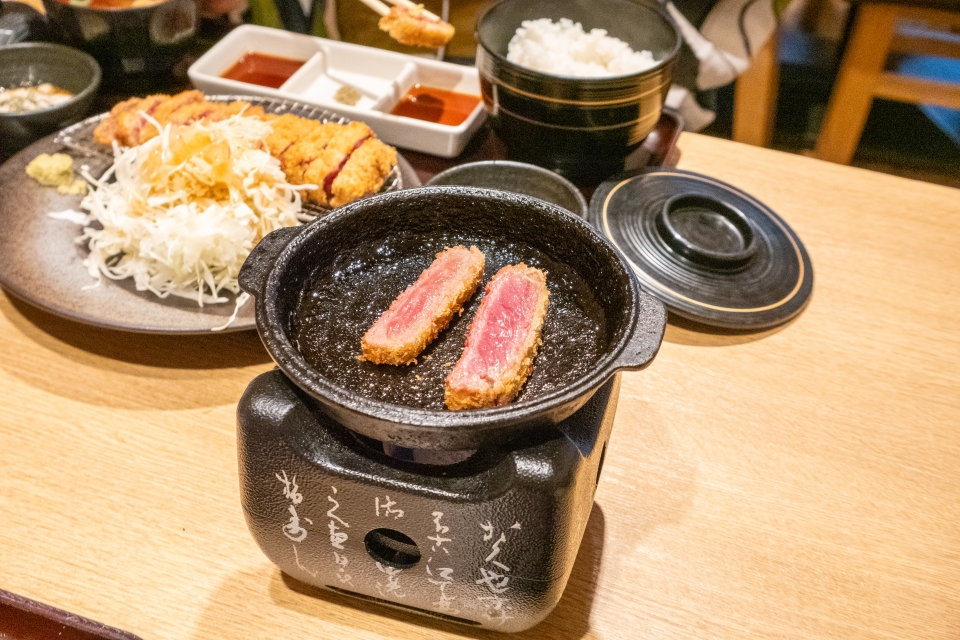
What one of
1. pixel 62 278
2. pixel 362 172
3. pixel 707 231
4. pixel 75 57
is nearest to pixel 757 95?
pixel 707 231

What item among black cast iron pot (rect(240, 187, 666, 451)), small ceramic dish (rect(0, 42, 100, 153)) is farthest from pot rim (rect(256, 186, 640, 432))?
small ceramic dish (rect(0, 42, 100, 153))

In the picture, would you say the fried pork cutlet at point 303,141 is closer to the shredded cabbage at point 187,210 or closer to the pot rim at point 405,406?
the shredded cabbage at point 187,210

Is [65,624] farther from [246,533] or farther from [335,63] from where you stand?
[335,63]

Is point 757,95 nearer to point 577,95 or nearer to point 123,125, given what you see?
point 577,95

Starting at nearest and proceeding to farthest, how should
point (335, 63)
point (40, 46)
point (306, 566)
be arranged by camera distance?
point (306, 566)
point (40, 46)
point (335, 63)

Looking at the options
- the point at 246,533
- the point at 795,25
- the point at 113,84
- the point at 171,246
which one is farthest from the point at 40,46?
the point at 795,25

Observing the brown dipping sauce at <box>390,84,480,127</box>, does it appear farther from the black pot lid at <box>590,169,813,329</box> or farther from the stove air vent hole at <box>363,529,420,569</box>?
the stove air vent hole at <box>363,529,420,569</box>
